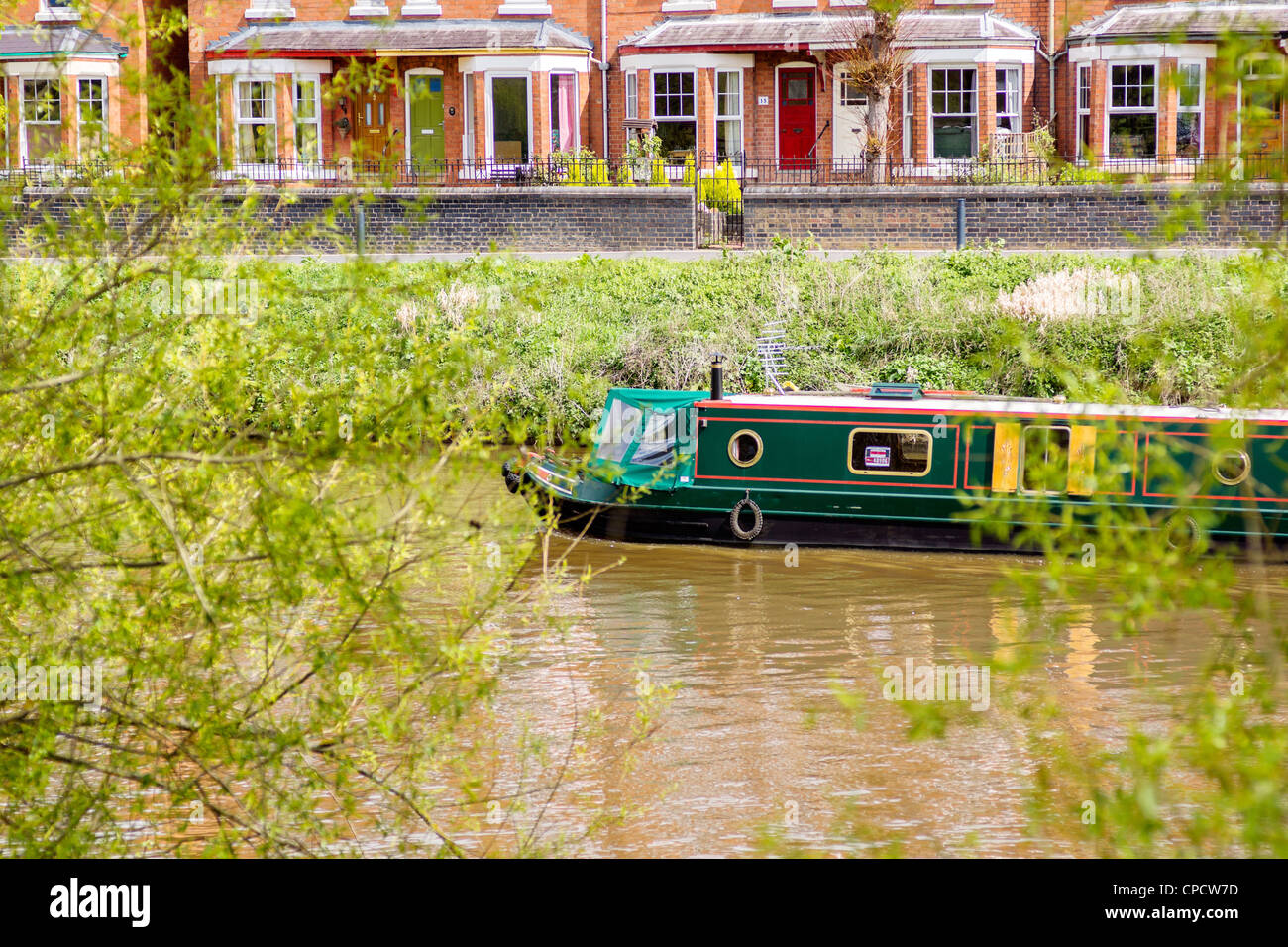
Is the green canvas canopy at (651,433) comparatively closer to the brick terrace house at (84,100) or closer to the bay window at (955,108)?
the brick terrace house at (84,100)

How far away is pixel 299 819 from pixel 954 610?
32.2 ft

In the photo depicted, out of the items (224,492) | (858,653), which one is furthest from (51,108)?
(858,653)

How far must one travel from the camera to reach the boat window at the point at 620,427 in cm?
Result: 1662

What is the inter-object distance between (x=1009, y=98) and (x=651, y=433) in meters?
18.2

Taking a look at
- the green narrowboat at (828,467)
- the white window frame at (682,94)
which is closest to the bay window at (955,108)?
the white window frame at (682,94)

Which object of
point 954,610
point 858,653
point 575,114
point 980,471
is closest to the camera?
point 858,653

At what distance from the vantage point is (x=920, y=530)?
15836 millimetres

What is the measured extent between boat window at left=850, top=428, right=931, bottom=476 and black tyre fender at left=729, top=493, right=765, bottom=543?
45.0 inches

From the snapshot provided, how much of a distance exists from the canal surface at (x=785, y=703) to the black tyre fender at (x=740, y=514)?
1.07ft

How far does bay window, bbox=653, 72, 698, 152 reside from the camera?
32.2 metres

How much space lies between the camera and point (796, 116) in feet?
107

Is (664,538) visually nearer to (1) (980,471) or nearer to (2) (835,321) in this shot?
(1) (980,471)

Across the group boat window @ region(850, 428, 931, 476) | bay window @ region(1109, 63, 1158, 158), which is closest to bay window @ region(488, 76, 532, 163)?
bay window @ region(1109, 63, 1158, 158)

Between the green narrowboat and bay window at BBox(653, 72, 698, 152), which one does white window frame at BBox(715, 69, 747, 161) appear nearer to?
bay window at BBox(653, 72, 698, 152)
